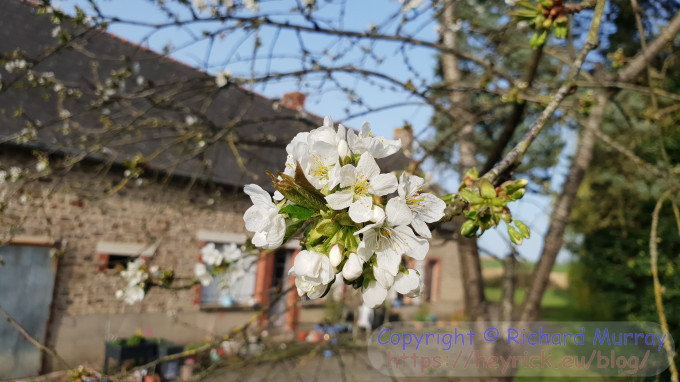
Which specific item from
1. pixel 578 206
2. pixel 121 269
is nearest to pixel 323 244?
pixel 121 269

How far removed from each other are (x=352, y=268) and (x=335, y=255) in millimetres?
42

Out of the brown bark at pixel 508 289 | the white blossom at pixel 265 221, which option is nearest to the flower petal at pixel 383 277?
the white blossom at pixel 265 221

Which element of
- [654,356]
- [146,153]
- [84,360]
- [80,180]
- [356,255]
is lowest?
[84,360]

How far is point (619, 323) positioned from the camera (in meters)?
8.16

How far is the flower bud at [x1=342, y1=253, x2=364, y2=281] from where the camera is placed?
88 cm

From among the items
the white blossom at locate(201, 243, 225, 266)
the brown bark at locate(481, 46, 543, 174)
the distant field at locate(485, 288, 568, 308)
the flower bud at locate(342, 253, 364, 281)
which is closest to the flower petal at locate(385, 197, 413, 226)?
the flower bud at locate(342, 253, 364, 281)

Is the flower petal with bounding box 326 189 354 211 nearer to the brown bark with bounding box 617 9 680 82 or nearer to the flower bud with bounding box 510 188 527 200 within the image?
the flower bud with bounding box 510 188 527 200

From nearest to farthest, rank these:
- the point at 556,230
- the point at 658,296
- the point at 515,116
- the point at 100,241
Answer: the point at 658,296 → the point at 515,116 → the point at 556,230 → the point at 100,241

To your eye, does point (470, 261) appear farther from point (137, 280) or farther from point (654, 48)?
point (137, 280)

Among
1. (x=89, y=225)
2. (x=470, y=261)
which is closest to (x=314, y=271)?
(x=470, y=261)

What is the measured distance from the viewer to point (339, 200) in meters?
0.89

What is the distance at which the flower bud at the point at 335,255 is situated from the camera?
2.93ft

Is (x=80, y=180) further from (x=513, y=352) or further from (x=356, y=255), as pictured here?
(x=356, y=255)

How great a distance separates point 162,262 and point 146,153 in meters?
1.93
